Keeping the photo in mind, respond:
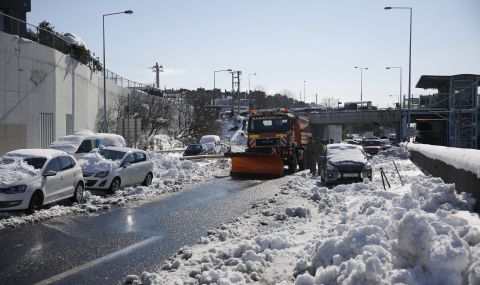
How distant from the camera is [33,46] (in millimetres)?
24172

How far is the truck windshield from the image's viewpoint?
24328 millimetres

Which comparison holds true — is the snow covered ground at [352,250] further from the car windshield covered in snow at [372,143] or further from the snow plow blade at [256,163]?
the car windshield covered in snow at [372,143]

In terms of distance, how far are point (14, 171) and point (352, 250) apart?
899 centimetres

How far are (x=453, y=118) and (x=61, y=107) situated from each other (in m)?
25.6

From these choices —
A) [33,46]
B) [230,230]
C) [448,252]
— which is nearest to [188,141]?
[33,46]

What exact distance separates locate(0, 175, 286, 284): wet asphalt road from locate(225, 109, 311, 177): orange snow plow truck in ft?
25.9

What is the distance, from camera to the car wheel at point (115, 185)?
613 inches

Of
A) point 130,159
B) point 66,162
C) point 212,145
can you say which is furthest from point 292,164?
point 212,145

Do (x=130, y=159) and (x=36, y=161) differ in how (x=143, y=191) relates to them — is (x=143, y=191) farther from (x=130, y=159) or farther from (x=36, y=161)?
(x=36, y=161)

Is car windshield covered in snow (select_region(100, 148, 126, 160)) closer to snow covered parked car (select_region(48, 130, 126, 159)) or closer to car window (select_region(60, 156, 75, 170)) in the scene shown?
snow covered parked car (select_region(48, 130, 126, 159))

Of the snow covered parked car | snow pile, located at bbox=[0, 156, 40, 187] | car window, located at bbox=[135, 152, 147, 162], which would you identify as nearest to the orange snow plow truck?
car window, located at bbox=[135, 152, 147, 162]

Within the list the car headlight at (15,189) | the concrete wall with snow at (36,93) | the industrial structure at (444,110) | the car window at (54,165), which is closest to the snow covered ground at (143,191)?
the car headlight at (15,189)

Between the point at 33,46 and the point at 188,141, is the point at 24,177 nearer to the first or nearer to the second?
the point at 33,46

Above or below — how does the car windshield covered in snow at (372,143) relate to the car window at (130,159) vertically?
below
